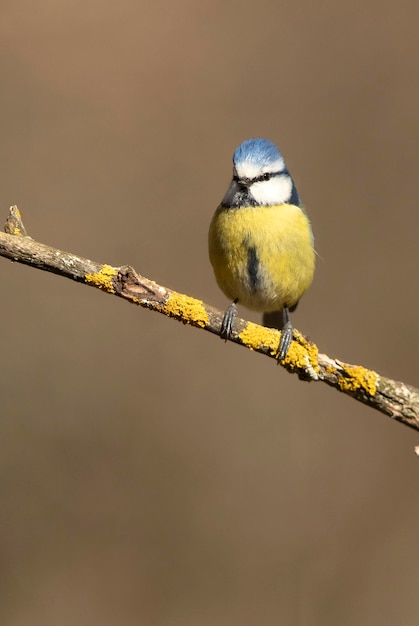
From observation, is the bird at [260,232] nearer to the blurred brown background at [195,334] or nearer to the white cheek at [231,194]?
the white cheek at [231,194]

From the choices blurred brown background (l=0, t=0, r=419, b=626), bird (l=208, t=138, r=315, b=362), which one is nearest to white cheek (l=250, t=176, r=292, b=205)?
bird (l=208, t=138, r=315, b=362)

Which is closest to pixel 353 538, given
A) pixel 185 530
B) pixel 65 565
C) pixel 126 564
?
pixel 185 530

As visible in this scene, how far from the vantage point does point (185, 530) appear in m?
3.65

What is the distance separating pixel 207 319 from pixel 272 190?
0.87 meters

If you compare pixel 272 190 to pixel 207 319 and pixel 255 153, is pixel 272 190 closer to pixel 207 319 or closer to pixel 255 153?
pixel 255 153

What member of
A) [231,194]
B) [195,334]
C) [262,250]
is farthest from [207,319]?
[195,334]

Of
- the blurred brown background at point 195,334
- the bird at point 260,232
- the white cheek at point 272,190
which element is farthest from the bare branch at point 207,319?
the blurred brown background at point 195,334

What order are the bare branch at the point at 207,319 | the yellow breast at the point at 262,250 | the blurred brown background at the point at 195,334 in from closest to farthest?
the bare branch at the point at 207,319 < the yellow breast at the point at 262,250 < the blurred brown background at the point at 195,334

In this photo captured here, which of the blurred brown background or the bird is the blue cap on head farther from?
the blurred brown background

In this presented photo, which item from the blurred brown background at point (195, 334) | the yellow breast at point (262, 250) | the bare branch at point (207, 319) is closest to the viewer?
the bare branch at point (207, 319)

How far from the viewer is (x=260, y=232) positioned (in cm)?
283

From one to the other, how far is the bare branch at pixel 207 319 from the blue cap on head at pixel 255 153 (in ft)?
2.73

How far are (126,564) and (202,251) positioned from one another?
1.83 metres

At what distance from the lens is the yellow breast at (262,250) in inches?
112
